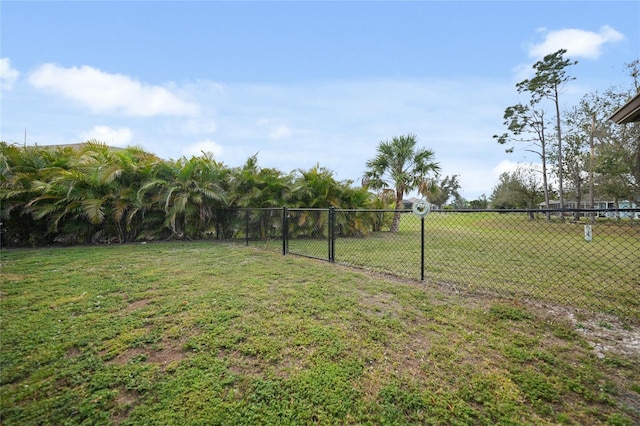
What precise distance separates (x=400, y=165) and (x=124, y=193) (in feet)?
31.4

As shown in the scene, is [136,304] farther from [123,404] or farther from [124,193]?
[124,193]

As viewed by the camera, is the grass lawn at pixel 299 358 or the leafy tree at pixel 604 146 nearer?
the grass lawn at pixel 299 358

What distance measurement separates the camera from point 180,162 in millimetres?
7227

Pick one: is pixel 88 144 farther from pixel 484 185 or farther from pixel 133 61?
pixel 484 185

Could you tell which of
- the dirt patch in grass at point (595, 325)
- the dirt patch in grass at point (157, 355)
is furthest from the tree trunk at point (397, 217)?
the dirt patch in grass at point (157, 355)

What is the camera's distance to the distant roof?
2567 mm

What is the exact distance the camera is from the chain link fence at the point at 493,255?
10.4 ft

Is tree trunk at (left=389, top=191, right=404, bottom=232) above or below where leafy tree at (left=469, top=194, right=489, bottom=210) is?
below

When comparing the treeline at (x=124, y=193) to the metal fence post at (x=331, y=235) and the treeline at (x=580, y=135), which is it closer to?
the metal fence post at (x=331, y=235)

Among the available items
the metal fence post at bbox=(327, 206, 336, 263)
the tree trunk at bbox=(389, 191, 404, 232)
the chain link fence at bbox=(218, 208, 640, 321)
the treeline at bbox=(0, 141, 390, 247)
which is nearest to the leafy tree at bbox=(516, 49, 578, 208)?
the chain link fence at bbox=(218, 208, 640, 321)

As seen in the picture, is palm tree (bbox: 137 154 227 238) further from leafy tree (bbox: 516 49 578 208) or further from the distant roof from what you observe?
leafy tree (bbox: 516 49 578 208)

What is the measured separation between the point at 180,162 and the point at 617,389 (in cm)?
830

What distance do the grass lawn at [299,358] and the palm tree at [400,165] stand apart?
843cm

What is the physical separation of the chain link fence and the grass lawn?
72 cm
